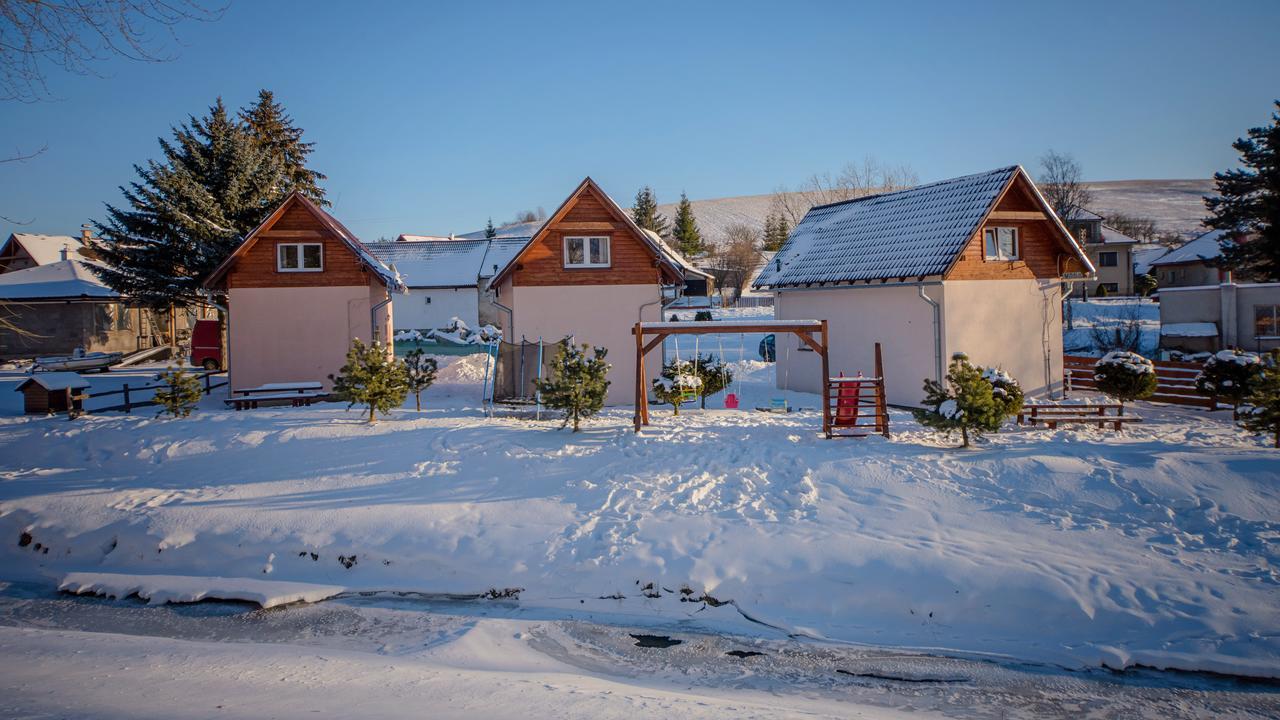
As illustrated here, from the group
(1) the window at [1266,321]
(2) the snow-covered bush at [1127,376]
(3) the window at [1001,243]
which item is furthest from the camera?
(1) the window at [1266,321]

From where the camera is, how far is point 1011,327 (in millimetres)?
22625

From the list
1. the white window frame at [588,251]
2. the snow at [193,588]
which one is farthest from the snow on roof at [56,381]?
the white window frame at [588,251]

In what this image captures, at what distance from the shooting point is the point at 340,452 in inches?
637

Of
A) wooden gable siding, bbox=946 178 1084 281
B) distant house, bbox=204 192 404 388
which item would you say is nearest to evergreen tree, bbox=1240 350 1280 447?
wooden gable siding, bbox=946 178 1084 281

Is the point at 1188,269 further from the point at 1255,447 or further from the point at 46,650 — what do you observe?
the point at 46,650

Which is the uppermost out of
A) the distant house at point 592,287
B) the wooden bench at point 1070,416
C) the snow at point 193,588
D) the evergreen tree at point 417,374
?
the distant house at point 592,287

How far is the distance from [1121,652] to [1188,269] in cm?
6018

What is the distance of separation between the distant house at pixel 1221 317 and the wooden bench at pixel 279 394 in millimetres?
33702

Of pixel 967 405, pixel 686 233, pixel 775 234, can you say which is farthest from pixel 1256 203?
pixel 775 234

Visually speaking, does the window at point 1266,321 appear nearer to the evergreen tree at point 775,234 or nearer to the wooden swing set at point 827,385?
the wooden swing set at point 827,385

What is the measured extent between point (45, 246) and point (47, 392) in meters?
42.0

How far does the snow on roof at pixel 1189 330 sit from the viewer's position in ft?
104

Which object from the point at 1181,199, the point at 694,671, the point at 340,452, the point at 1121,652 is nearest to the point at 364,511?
the point at 340,452

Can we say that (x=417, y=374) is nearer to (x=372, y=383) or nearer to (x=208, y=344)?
(x=372, y=383)
